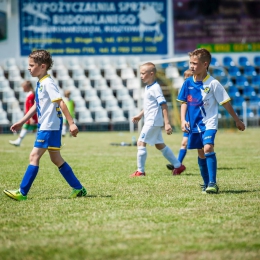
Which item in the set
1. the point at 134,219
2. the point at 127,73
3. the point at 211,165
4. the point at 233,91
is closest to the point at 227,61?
the point at 233,91

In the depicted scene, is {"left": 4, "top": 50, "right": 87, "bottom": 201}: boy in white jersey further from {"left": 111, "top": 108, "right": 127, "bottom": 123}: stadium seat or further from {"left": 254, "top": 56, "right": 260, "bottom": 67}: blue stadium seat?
{"left": 254, "top": 56, "right": 260, "bottom": 67}: blue stadium seat

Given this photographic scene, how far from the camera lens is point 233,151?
13906 millimetres

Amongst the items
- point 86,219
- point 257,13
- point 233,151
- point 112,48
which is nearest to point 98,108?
point 112,48

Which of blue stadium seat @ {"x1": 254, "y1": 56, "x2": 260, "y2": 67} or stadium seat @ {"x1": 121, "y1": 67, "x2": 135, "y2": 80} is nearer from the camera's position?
stadium seat @ {"x1": 121, "y1": 67, "x2": 135, "y2": 80}

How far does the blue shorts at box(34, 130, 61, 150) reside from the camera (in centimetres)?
630

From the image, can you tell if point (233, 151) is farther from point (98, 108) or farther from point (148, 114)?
point (98, 108)

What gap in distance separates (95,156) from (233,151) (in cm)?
302

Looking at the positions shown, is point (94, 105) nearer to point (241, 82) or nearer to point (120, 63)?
point (120, 63)

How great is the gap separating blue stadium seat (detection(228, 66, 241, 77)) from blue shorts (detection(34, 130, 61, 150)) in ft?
77.4

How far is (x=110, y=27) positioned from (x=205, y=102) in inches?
918

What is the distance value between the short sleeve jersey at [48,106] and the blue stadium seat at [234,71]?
77.2 feet

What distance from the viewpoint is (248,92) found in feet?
94.8

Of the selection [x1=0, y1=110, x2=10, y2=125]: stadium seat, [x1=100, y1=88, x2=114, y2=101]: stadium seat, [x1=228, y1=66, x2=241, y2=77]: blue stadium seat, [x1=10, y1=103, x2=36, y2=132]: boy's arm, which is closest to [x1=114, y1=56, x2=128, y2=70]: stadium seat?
[x1=100, y1=88, x2=114, y2=101]: stadium seat

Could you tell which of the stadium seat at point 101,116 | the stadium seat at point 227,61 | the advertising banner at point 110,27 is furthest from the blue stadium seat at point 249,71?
the stadium seat at point 101,116
